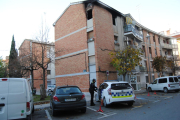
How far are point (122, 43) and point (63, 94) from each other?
16453mm

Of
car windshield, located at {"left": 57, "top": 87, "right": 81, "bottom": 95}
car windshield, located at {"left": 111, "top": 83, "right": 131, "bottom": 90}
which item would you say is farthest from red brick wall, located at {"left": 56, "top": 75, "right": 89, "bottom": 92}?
car windshield, located at {"left": 57, "top": 87, "right": 81, "bottom": 95}

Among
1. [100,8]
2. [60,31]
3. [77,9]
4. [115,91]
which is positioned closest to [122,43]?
[100,8]

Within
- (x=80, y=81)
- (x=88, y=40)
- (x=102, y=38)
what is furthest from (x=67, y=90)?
(x=102, y=38)

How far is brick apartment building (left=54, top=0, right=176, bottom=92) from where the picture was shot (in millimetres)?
17578

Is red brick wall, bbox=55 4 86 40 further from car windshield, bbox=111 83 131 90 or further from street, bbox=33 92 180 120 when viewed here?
street, bbox=33 92 180 120

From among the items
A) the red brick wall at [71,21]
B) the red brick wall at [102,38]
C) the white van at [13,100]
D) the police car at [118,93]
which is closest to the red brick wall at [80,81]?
the red brick wall at [102,38]

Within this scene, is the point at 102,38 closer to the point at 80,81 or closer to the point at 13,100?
Answer: the point at 80,81

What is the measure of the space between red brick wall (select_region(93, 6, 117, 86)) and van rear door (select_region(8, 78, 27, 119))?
458 inches

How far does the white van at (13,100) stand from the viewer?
5168 millimetres

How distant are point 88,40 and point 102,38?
1.81 meters

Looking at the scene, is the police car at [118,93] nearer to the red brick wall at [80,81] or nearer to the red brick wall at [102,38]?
the red brick wall at [102,38]

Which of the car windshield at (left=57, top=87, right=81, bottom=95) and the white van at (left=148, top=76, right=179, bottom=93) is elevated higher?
the car windshield at (left=57, top=87, right=81, bottom=95)

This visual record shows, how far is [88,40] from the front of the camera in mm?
18188

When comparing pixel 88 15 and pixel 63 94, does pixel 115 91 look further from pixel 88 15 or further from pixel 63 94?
pixel 88 15
